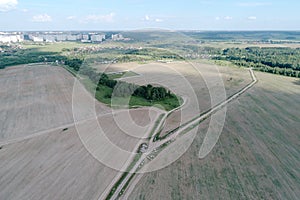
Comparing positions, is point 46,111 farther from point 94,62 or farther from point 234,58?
point 234,58

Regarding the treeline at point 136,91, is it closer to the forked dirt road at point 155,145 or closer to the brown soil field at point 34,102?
the brown soil field at point 34,102

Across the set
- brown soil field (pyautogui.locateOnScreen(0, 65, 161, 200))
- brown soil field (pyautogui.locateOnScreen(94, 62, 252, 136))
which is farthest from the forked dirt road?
brown soil field (pyautogui.locateOnScreen(0, 65, 161, 200))

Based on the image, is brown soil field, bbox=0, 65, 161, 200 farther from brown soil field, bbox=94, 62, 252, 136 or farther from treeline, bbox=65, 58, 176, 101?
treeline, bbox=65, 58, 176, 101

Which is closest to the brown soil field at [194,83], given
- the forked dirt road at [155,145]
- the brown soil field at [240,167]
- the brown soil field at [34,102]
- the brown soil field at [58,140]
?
the forked dirt road at [155,145]

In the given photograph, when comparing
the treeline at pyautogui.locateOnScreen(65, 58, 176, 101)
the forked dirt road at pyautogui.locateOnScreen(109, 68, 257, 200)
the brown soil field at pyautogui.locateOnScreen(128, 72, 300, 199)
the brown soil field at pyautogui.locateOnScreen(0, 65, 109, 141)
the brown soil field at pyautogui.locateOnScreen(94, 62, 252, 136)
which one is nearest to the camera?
the brown soil field at pyautogui.locateOnScreen(128, 72, 300, 199)

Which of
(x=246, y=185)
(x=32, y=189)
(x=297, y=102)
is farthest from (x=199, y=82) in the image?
(x=32, y=189)

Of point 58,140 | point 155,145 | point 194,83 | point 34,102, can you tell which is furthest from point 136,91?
point 58,140

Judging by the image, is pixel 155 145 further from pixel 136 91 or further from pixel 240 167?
pixel 136 91

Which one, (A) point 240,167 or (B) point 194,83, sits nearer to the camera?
(A) point 240,167
